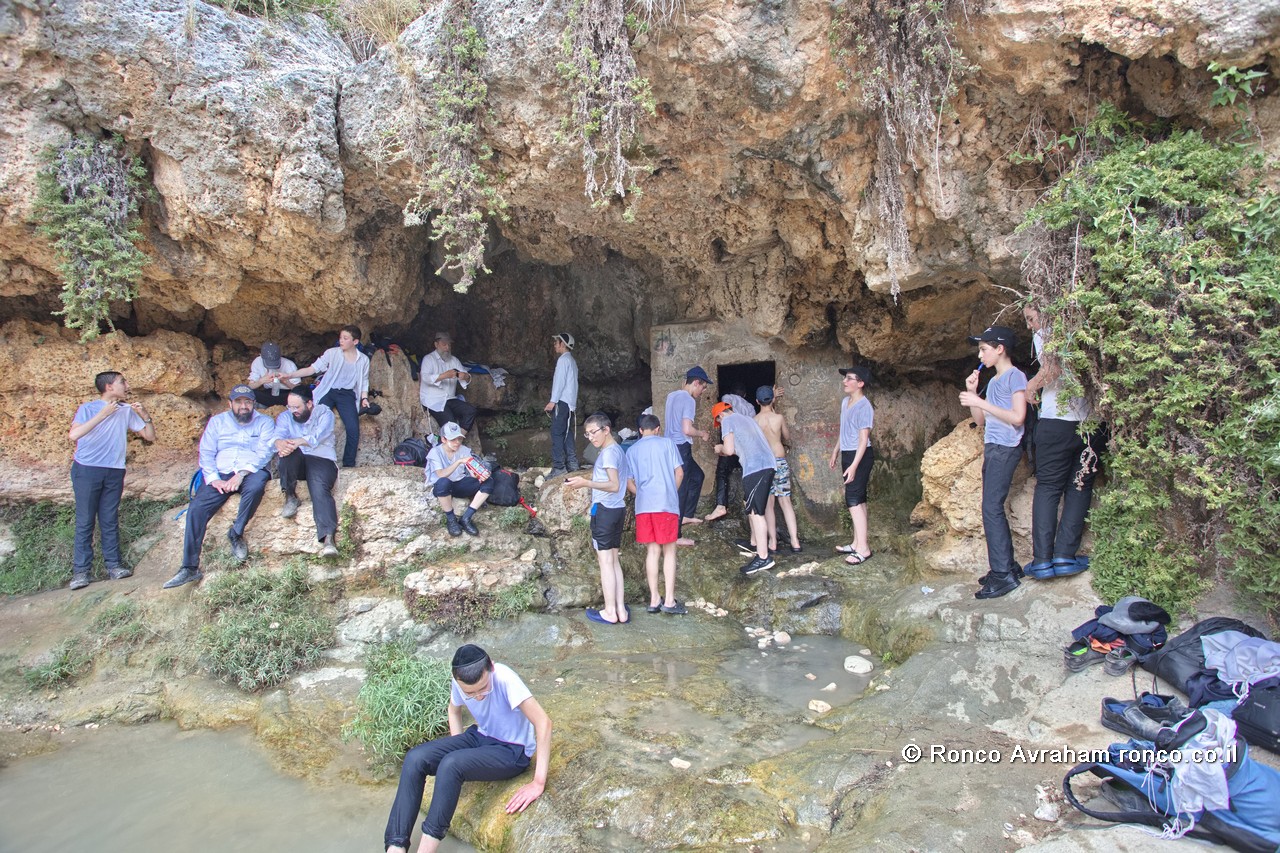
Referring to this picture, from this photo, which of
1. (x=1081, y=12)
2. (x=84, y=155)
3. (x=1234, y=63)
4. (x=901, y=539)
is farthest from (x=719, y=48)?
(x=84, y=155)

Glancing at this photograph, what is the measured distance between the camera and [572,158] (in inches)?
235

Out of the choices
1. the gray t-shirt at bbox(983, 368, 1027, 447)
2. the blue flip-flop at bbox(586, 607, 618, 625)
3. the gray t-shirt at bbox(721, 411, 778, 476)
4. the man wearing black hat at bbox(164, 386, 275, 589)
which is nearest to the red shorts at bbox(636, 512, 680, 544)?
the blue flip-flop at bbox(586, 607, 618, 625)

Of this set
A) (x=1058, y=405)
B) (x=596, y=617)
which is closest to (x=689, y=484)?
(x=596, y=617)

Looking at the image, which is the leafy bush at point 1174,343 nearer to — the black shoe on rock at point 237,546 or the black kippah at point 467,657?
the black kippah at point 467,657

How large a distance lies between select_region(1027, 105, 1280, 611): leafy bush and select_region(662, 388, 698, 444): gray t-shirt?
11.3ft

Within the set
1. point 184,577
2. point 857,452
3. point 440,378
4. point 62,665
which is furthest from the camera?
point 440,378

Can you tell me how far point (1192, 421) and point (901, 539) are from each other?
2.77 metres

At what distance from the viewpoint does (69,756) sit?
491cm

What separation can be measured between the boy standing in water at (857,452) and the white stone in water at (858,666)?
1.33 metres

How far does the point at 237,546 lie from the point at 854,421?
207 inches

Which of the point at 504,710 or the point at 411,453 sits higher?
the point at 411,453

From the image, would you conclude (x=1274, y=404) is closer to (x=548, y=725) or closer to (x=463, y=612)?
(x=548, y=725)

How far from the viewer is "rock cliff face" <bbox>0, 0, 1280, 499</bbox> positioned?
15.8 ft

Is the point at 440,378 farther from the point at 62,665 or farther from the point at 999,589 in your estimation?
the point at 999,589
